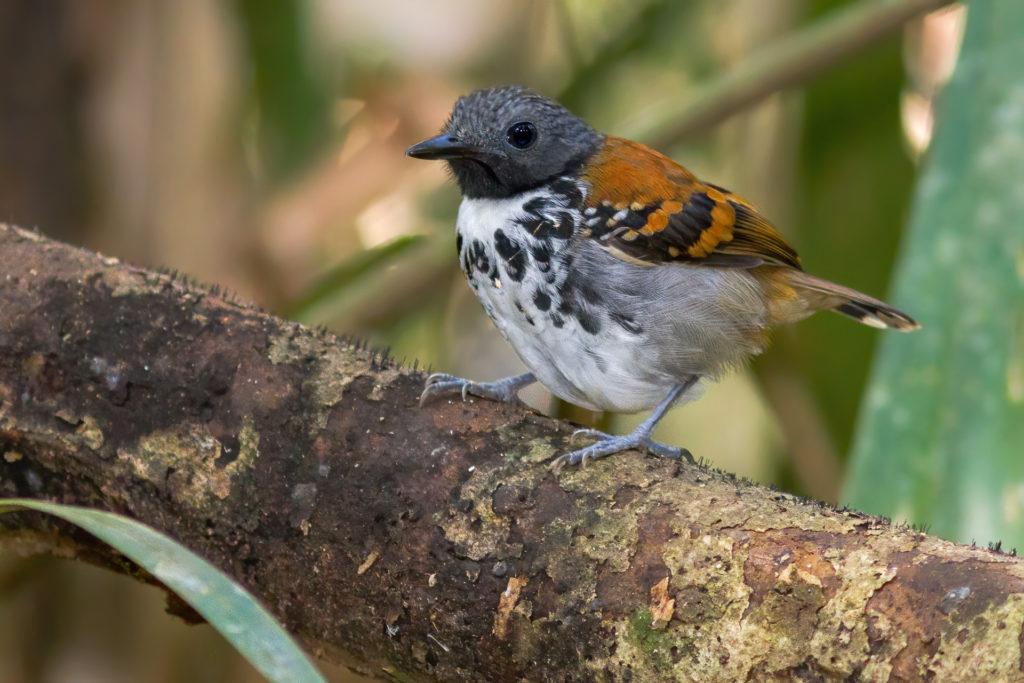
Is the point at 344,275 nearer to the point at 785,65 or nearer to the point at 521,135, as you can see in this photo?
the point at 521,135

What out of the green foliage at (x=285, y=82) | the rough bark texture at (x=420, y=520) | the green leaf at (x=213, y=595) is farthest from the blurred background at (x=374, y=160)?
the green leaf at (x=213, y=595)

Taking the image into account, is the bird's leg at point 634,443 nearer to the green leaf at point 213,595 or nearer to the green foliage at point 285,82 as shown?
the green leaf at point 213,595

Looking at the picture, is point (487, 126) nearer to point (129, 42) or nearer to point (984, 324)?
point (984, 324)

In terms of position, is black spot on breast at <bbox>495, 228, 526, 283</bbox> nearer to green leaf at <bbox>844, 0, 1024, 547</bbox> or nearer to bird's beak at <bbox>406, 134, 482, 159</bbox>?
bird's beak at <bbox>406, 134, 482, 159</bbox>

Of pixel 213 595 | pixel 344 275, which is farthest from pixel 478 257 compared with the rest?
pixel 213 595

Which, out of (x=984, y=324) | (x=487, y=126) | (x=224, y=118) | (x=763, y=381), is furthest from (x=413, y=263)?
(x=984, y=324)

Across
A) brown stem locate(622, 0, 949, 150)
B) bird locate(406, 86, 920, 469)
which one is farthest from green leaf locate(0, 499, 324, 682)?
brown stem locate(622, 0, 949, 150)
